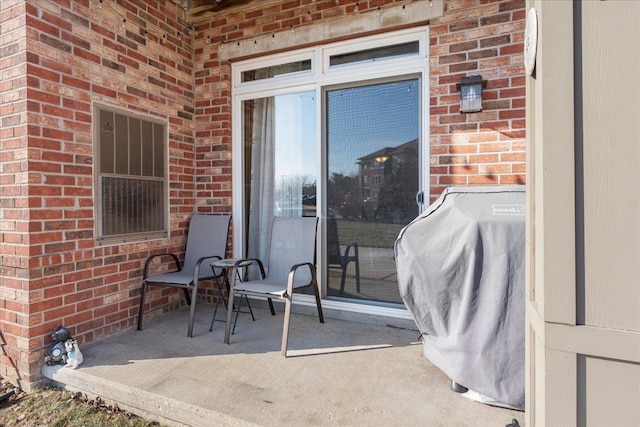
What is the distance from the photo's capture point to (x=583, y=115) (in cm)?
110

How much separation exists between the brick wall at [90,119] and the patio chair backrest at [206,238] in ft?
0.59

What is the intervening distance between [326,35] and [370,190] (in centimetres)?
150

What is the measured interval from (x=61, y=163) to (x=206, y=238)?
55.9 inches

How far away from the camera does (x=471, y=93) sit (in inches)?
112

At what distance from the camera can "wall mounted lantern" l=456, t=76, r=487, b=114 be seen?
111 inches

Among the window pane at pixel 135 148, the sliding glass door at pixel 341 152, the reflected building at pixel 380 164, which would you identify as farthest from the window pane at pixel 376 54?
the window pane at pixel 135 148

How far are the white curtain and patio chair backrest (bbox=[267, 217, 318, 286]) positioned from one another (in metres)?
0.40

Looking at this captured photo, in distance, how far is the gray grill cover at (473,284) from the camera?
6.30 feet

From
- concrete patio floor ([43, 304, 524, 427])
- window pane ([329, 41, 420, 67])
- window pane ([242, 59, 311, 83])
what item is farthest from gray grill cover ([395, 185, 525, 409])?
window pane ([242, 59, 311, 83])

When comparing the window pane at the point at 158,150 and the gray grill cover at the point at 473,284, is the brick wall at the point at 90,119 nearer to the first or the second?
the window pane at the point at 158,150

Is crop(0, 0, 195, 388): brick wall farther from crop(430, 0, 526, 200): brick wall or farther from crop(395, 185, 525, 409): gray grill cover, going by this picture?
crop(430, 0, 526, 200): brick wall

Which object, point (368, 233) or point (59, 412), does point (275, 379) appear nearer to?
point (59, 412)

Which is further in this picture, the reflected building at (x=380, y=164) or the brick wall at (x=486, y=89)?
the reflected building at (x=380, y=164)

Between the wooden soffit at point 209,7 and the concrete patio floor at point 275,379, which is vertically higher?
the wooden soffit at point 209,7
